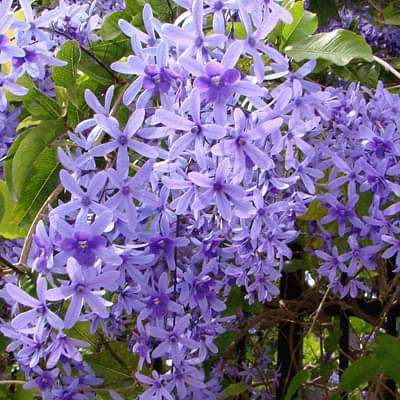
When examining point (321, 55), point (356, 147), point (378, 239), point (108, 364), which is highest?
point (321, 55)

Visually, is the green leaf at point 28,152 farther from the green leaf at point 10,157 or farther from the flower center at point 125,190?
the flower center at point 125,190

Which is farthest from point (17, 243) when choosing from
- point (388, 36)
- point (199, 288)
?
point (388, 36)

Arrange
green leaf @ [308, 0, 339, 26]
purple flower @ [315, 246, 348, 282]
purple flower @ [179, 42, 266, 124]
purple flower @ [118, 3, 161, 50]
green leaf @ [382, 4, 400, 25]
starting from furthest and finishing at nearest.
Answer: green leaf @ [308, 0, 339, 26] < green leaf @ [382, 4, 400, 25] < purple flower @ [315, 246, 348, 282] < purple flower @ [118, 3, 161, 50] < purple flower @ [179, 42, 266, 124]

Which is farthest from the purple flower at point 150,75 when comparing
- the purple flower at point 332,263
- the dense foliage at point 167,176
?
the purple flower at point 332,263

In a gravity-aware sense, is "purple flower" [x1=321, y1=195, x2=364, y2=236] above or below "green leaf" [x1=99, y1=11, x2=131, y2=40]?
below

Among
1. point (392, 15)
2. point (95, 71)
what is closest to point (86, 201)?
point (95, 71)

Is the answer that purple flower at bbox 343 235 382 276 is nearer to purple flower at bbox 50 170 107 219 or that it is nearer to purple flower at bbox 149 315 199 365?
purple flower at bbox 149 315 199 365

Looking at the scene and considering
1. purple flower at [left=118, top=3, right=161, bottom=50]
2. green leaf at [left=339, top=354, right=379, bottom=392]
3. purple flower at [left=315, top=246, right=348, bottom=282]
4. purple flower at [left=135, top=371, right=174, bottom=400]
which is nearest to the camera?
purple flower at [left=118, top=3, right=161, bottom=50]

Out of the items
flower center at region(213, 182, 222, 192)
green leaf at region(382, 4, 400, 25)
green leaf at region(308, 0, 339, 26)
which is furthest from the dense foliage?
green leaf at region(308, 0, 339, 26)

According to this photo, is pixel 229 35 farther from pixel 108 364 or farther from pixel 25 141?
pixel 108 364
